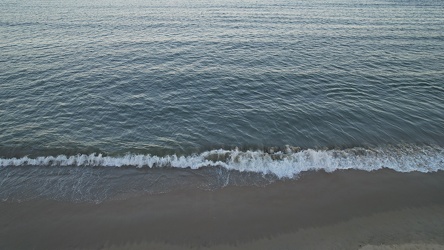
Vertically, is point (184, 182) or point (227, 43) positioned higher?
point (227, 43)

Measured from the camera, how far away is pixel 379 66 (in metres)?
30.5

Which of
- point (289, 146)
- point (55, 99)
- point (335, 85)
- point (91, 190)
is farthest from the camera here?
point (335, 85)

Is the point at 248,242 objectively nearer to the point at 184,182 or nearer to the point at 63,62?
the point at 184,182

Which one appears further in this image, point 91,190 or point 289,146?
point 289,146

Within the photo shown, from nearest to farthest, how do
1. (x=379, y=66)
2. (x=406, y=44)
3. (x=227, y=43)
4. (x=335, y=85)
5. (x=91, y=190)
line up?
(x=91, y=190), (x=335, y=85), (x=379, y=66), (x=406, y=44), (x=227, y=43)

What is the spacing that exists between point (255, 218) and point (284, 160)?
493 centimetres

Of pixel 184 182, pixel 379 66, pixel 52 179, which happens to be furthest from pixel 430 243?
pixel 379 66

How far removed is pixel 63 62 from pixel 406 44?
45.0m

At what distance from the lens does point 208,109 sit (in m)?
22.7

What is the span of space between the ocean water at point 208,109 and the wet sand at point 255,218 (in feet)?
3.29

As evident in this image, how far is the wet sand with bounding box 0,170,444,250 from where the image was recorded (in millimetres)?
11656

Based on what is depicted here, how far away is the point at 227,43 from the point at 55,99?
24839mm

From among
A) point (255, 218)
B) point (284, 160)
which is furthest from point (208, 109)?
point (255, 218)

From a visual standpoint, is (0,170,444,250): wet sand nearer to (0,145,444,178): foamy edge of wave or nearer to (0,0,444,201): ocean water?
(0,0,444,201): ocean water
